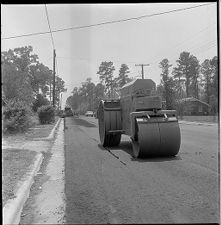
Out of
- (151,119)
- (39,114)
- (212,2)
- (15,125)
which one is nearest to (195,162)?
(151,119)

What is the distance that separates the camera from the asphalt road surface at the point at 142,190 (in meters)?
4.90

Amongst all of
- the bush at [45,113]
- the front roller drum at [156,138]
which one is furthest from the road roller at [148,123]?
the bush at [45,113]

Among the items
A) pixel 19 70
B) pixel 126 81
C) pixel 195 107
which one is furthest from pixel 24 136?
pixel 195 107

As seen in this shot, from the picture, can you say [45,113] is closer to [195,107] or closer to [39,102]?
[39,102]

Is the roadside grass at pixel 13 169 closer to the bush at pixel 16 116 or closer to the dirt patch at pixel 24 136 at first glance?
the dirt patch at pixel 24 136

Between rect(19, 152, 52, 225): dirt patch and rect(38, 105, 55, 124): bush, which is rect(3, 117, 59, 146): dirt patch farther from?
rect(38, 105, 55, 124): bush

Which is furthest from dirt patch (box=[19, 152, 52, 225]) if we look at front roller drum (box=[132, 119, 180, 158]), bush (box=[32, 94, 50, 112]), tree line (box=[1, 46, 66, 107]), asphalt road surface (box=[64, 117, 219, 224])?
bush (box=[32, 94, 50, 112])

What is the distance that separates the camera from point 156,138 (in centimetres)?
1020

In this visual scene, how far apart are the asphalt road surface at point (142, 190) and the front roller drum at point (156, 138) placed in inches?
11.5

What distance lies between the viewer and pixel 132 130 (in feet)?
35.2

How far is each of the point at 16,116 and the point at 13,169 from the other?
12308 millimetres

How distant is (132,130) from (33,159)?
2994 mm

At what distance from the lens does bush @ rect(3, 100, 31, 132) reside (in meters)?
20.4

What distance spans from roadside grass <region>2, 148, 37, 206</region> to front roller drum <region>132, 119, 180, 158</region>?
3.08 meters
